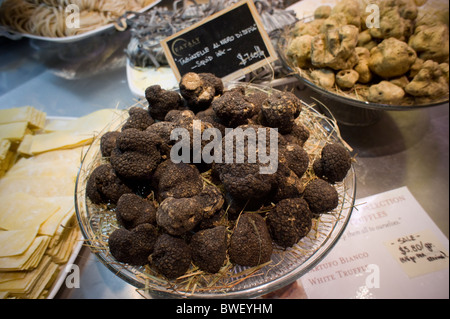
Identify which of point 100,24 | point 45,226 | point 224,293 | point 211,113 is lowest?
point 224,293

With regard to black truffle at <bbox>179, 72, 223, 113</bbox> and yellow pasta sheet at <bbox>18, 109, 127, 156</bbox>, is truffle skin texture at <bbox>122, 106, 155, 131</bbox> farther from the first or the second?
yellow pasta sheet at <bbox>18, 109, 127, 156</bbox>

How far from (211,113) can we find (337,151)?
1.56ft

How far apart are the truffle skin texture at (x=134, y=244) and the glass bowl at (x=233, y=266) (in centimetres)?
3

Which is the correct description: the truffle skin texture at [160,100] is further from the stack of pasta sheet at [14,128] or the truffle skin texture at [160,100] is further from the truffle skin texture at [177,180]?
the stack of pasta sheet at [14,128]

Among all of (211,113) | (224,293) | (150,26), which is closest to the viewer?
(224,293)

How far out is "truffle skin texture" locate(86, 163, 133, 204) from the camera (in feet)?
3.21

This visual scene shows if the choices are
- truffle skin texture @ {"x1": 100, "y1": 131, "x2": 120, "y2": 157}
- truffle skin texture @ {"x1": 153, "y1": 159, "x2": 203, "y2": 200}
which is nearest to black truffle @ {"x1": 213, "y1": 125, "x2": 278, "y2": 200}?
truffle skin texture @ {"x1": 153, "y1": 159, "x2": 203, "y2": 200}

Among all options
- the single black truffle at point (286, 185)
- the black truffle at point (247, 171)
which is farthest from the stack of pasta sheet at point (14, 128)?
the single black truffle at point (286, 185)

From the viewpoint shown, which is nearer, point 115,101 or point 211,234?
point 211,234

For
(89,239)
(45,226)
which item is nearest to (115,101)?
(45,226)

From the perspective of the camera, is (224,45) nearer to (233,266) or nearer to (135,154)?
(135,154)

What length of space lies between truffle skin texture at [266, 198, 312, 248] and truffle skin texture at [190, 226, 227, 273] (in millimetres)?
163
